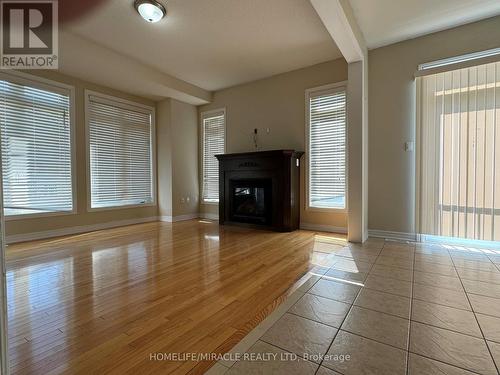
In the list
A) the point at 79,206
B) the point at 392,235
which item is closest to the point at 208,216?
the point at 79,206

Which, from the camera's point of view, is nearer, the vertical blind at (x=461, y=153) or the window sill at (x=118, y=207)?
the vertical blind at (x=461, y=153)

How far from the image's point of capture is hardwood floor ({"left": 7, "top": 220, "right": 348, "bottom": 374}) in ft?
4.10

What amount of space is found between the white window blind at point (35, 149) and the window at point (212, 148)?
254cm

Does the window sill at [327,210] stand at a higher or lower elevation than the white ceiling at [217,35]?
lower

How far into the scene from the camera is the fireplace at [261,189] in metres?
4.02

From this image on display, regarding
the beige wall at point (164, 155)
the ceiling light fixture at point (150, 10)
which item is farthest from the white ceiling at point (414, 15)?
the beige wall at point (164, 155)

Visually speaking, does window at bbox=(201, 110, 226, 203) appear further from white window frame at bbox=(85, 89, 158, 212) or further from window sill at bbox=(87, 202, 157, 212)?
window sill at bbox=(87, 202, 157, 212)

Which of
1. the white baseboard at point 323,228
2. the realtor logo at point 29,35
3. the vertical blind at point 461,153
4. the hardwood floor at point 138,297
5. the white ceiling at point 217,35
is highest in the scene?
the white ceiling at point 217,35

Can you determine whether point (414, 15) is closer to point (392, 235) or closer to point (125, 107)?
A: point (392, 235)

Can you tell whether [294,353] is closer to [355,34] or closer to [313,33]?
[355,34]

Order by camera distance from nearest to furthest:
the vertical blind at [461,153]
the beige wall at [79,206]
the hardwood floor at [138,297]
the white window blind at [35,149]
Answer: the hardwood floor at [138,297] < the vertical blind at [461,153] < the white window blind at [35,149] < the beige wall at [79,206]

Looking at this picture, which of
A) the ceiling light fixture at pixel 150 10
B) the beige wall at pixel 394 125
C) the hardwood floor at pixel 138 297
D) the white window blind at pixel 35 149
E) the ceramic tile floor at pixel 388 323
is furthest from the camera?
the white window blind at pixel 35 149

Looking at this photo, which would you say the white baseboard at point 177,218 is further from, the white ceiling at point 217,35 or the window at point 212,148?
the white ceiling at point 217,35

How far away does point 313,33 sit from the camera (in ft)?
10.6
